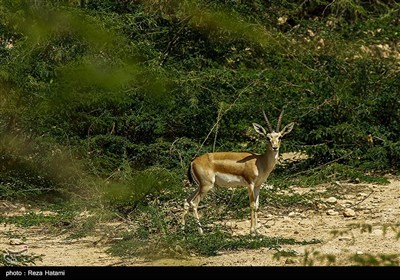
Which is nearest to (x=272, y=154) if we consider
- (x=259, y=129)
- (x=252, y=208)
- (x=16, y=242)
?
(x=259, y=129)

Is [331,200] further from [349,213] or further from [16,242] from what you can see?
[16,242]

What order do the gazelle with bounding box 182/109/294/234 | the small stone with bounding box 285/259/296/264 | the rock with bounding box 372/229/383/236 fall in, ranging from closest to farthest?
the small stone with bounding box 285/259/296/264, the rock with bounding box 372/229/383/236, the gazelle with bounding box 182/109/294/234

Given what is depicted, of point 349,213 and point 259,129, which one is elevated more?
point 259,129

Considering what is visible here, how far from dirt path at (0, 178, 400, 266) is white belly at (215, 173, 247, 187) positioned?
372mm

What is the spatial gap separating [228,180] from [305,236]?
37.7 inches

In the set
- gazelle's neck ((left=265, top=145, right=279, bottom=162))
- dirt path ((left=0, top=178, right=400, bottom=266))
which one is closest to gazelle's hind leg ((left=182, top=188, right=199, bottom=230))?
dirt path ((left=0, top=178, right=400, bottom=266))

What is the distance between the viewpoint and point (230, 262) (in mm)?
8328

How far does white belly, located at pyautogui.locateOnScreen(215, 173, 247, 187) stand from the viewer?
32.9ft

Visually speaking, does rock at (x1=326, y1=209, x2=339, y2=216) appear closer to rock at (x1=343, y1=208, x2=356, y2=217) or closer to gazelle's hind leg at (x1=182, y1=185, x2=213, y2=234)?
rock at (x1=343, y1=208, x2=356, y2=217)

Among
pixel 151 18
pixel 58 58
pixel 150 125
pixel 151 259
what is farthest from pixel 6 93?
pixel 151 259

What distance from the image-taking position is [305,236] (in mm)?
9484

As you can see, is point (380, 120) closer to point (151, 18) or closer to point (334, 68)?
point (334, 68)

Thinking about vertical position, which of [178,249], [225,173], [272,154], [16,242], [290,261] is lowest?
[290,261]

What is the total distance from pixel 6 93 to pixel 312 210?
358cm
